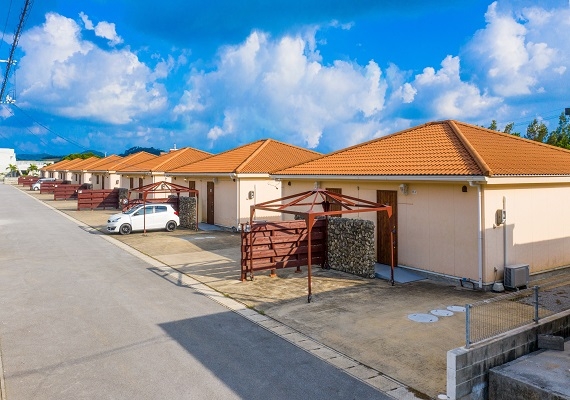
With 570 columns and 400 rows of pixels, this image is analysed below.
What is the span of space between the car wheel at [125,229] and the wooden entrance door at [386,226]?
1446 cm

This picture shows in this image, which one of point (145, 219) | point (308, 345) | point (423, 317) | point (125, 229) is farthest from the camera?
point (145, 219)

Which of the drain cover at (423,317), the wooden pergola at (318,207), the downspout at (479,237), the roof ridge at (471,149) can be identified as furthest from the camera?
the downspout at (479,237)

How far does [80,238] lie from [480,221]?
60.3ft

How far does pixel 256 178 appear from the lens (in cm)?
2420

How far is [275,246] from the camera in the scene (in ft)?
45.4

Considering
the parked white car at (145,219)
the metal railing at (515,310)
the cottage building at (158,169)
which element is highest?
the cottage building at (158,169)

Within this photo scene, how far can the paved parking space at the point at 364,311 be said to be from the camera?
24.6 ft

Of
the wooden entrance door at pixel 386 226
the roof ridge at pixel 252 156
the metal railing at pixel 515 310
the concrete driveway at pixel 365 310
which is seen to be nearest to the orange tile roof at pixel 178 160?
the roof ridge at pixel 252 156

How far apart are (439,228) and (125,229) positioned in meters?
16.9

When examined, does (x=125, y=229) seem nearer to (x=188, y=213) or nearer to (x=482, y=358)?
(x=188, y=213)

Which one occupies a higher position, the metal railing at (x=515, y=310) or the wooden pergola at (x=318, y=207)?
the wooden pergola at (x=318, y=207)

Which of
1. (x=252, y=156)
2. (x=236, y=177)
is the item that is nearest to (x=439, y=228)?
(x=236, y=177)

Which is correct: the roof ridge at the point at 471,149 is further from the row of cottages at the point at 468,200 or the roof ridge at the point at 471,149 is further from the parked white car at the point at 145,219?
the parked white car at the point at 145,219

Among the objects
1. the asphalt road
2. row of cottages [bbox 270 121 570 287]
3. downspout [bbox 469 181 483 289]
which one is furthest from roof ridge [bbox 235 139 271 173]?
downspout [bbox 469 181 483 289]
